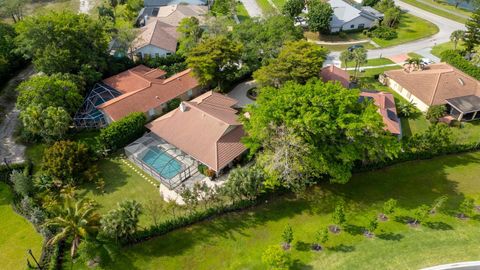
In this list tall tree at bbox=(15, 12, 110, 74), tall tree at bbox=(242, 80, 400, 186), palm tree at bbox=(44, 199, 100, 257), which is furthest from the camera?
tall tree at bbox=(15, 12, 110, 74)

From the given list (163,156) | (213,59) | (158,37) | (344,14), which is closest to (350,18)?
(344,14)

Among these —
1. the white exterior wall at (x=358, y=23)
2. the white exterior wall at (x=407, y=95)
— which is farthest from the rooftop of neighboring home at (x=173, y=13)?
the white exterior wall at (x=407, y=95)

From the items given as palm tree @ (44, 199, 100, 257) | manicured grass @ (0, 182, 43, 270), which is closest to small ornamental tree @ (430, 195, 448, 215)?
palm tree @ (44, 199, 100, 257)

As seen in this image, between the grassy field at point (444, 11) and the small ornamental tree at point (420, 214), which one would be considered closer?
the small ornamental tree at point (420, 214)

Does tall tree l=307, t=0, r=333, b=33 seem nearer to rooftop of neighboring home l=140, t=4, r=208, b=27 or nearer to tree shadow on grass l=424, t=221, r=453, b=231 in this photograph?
rooftop of neighboring home l=140, t=4, r=208, b=27

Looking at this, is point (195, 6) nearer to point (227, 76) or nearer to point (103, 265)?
point (227, 76)

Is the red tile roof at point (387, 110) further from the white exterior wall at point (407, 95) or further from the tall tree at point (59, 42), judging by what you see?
the tall tree at point (59, 42)
